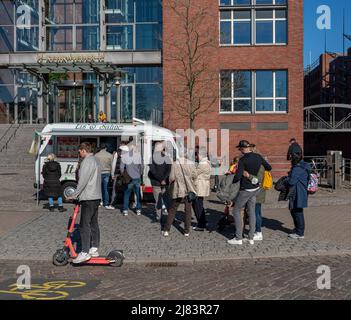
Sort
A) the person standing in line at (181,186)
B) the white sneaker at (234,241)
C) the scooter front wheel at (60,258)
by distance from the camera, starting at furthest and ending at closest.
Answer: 1. the person standing in line at (181,186)
2. the white sneaker at (234,241)
3. the scooter front wheel at (60,258)

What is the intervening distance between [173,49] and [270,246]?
822 inches

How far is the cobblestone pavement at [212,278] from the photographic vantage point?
6504 millimetres

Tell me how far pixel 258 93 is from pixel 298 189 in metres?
19.2

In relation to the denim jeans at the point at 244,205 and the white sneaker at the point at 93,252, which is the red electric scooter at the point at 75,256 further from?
the denim jeans at the point at 244,205

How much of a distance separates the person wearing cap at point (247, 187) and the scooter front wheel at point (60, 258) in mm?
3149

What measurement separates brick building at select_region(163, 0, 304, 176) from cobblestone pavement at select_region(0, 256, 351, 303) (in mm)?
20206

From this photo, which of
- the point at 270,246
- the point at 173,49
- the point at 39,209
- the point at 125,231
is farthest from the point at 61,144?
the point at 173,49

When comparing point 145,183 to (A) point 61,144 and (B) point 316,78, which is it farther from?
(B) point 316,78

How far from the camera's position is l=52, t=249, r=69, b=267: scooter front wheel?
8.27 meters

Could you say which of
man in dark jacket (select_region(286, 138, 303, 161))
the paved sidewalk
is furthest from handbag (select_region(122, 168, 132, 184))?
man in dark jacket (select_region(286, 138, 303, 161))

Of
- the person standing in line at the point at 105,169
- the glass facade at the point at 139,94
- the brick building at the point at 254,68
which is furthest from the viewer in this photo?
the glass facade at the point at 139,94

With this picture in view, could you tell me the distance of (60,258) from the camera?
27.1ft

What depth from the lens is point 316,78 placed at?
7419 centimetres

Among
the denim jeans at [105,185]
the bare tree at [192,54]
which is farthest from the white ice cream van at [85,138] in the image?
the bare tree at [192,54]
